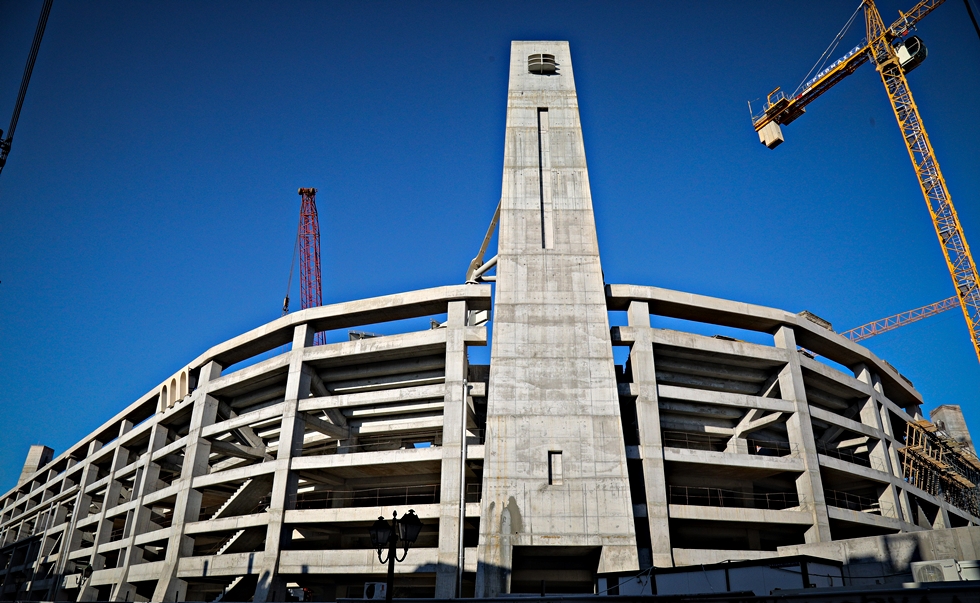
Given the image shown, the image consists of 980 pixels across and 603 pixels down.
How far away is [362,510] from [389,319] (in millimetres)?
11790

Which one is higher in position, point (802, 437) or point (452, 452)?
point (802, 437)

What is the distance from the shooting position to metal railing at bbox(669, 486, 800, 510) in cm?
4365

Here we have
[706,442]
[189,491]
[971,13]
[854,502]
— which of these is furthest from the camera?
[854,502]

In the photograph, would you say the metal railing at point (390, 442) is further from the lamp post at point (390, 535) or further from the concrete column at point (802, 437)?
the lamp post at point (390, 535)

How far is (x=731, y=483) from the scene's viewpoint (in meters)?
43.4

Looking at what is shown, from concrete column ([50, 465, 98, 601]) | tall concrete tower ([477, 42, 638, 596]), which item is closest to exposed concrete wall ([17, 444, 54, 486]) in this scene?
concrete column ([50, 465, 98, 601])

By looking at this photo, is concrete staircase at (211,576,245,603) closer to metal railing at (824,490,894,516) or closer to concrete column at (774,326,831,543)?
concrete column at (774,326,831,543)

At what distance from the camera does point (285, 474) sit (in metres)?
38.2

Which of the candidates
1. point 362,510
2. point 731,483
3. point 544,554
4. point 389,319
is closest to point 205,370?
point 389,319

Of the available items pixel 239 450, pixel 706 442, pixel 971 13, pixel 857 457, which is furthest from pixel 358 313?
pixel 971 13


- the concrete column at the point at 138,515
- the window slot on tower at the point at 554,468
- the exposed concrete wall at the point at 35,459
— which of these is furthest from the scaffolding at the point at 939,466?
the exposed concrete wall at the point at 35,459

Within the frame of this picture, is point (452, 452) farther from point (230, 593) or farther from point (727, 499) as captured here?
point (727, 499)

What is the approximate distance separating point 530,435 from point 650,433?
7.15m

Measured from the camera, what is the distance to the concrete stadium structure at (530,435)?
3391cm
